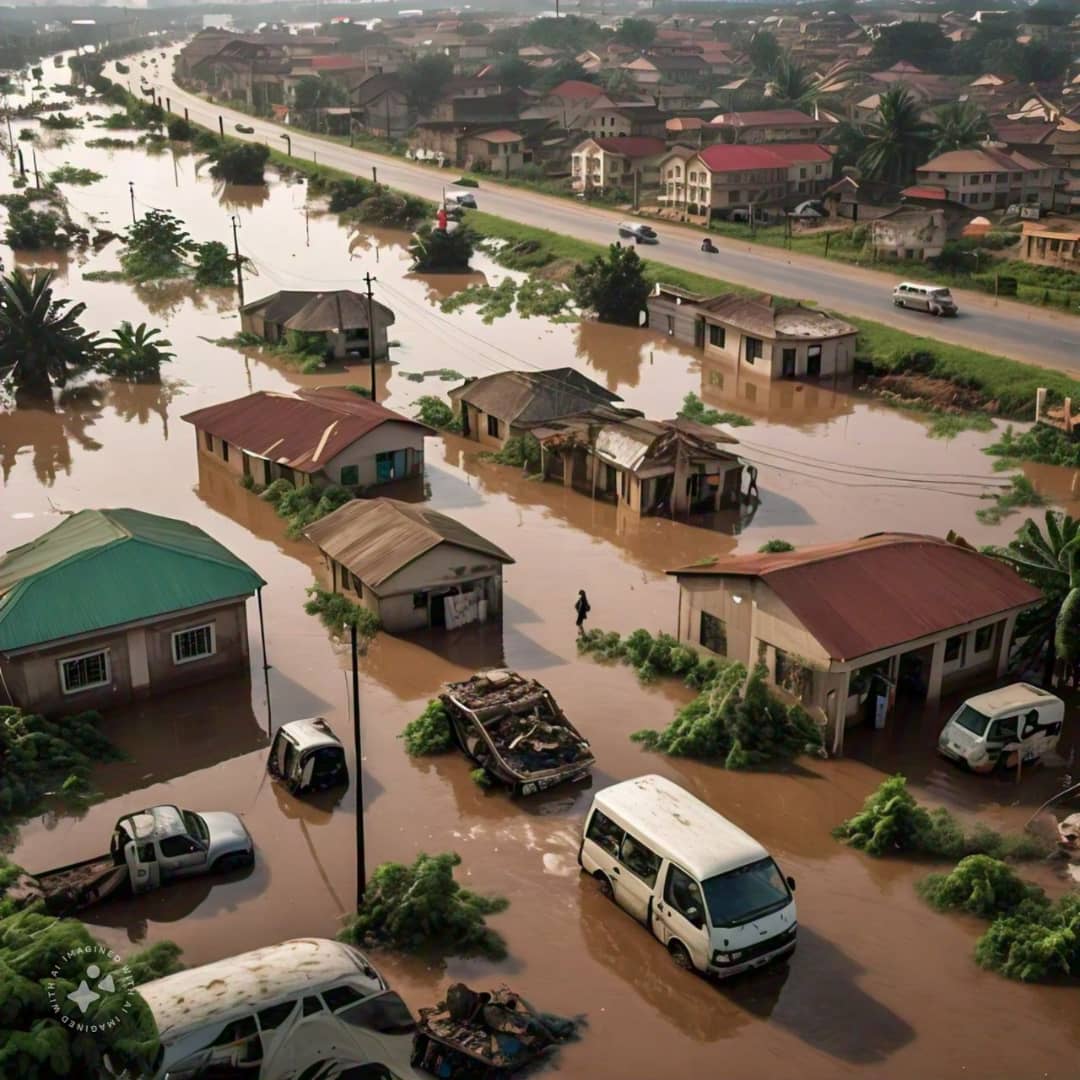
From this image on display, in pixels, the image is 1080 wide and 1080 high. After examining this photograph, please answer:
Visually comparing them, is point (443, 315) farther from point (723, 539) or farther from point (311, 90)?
point (311, 90)

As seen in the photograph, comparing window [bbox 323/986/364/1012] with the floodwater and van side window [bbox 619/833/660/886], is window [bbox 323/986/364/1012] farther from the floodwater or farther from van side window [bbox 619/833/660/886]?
van side window [bbox 619/833/660/886]

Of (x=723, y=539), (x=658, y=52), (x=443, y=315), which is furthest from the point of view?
(x=658, y=52)

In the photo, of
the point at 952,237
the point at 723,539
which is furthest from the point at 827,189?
the point at 723,539

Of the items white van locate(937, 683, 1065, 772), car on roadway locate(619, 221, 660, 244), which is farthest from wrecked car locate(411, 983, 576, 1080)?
car on roadway locate(619, 221, 660, 244)

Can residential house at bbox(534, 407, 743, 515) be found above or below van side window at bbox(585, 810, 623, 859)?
below

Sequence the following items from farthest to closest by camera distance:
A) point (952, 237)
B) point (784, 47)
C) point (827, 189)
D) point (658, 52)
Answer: point (784, 47), point (658, 52), point (827, 189), point (952, 237)

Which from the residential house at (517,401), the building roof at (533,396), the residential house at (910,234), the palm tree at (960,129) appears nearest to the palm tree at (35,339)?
the residential house at (517,401)

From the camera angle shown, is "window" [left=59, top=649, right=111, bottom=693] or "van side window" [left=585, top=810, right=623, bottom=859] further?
"window" [left=59, top=649, right=111, bottom=693]
